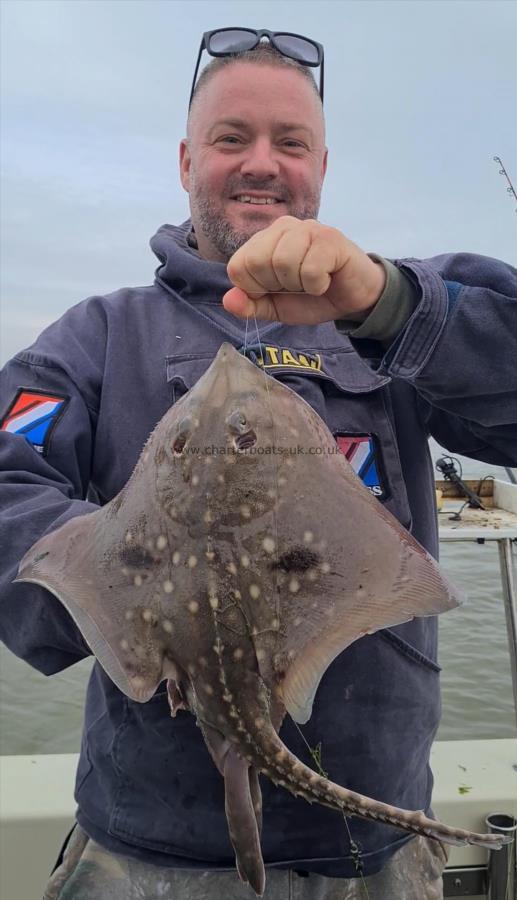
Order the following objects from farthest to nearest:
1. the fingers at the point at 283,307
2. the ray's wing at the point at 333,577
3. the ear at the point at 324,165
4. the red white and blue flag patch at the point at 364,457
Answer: the ear at the point at 324,165, the red white and blue flag patch at the point at 364,457, the fingers at the point at 283,307, the ray's wing at the point at 333,577

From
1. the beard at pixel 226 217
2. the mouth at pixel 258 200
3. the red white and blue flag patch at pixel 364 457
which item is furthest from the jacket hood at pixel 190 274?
the red white and blue flag patch at pixel 364 457

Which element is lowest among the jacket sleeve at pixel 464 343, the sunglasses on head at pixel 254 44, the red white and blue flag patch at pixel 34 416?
the red white and blue flag patch at pixel 34 416

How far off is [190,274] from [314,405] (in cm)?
78

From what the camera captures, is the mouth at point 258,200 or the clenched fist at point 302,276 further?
the mouth at point 258,200

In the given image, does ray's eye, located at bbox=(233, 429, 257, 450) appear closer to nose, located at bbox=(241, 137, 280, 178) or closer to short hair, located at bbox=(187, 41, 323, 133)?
nose, located at bbox=(241, 137, 280, 178)

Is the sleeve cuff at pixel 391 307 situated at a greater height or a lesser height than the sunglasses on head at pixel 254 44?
lesser

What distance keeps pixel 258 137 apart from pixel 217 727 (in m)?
2.28

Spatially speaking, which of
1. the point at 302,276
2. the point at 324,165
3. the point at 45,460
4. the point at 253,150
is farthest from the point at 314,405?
the point at 324,165

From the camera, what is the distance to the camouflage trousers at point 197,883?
85.1 inches

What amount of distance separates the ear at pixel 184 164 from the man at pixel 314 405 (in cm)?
38

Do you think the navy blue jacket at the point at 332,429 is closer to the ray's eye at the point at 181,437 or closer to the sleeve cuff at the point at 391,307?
the sleeve cuff at the point at 391,307

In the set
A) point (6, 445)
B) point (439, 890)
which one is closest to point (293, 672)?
point (6, 445)

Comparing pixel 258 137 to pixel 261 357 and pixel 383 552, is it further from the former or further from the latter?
pixel 383 552

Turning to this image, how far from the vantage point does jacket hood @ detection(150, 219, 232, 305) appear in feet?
8.63
